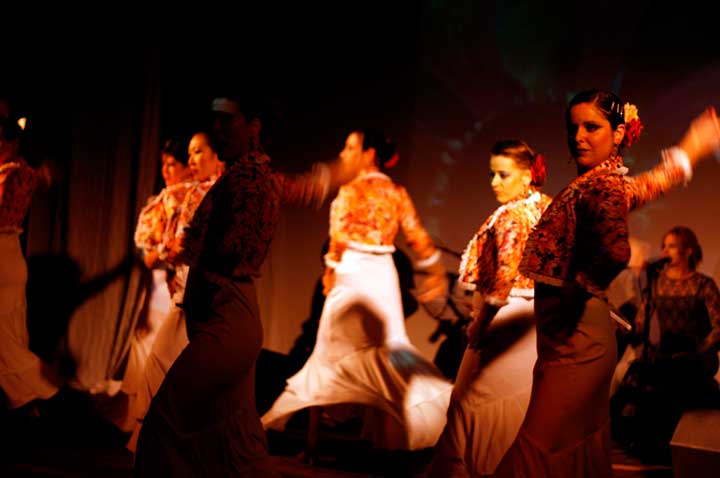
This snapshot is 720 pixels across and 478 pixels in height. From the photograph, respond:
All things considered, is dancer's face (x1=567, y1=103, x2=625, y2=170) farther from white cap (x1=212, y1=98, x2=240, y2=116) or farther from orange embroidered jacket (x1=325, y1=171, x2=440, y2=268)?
orange embroidered jacket (x1=325, y1=171, x2=440, y2=268)

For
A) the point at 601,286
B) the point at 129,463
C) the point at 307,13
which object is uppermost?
the point at 307,13

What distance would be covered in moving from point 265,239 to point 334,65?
3545mm

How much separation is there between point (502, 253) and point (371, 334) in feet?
4.63

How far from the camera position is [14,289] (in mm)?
4648

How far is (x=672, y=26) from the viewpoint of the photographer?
5090mm

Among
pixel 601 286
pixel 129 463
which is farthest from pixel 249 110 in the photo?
pixel 129 463

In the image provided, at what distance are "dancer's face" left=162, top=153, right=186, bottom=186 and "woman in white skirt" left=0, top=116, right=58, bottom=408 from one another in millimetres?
777

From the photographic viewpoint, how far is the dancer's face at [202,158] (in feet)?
14.4

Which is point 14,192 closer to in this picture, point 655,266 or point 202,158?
point 202,158

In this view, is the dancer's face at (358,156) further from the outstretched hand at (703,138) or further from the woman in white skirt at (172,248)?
the outstretched hand at (703,138)

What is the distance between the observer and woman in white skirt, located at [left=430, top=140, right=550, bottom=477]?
318cm

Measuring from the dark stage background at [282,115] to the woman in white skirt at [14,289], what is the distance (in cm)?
140

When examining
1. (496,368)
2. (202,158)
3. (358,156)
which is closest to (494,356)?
(496,368)

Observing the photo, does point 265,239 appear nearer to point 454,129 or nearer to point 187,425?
point 187,425
